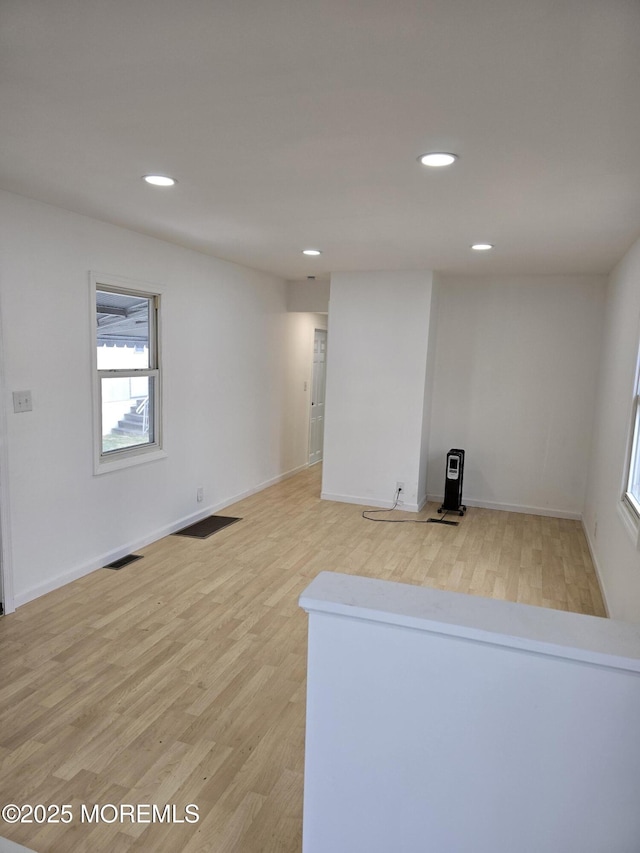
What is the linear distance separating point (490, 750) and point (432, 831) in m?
0.28

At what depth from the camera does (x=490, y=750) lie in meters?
1.21

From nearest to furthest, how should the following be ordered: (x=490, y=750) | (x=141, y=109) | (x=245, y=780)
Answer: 1. (x=490, y=750)
2. (x=141, y=109)
3. (x=245, y=780)

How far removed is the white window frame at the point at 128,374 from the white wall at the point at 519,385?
3.04 m

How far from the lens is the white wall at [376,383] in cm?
558

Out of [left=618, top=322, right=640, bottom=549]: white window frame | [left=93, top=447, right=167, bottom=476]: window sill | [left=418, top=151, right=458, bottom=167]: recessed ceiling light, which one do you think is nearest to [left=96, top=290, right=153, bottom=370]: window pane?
[left=93, top=447, right=167, bottom=476]: window sill

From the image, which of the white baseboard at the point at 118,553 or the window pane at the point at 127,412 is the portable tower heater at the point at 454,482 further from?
the window pane at the point at 127,412

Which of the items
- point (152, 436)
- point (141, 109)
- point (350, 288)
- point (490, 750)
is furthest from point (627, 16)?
point (350, 288)

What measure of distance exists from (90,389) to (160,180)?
63.3 inches

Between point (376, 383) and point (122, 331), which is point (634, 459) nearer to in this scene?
point (376, 383)

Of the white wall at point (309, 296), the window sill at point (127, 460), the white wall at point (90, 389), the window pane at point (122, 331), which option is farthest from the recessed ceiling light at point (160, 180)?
the white wall at point (309, 296)

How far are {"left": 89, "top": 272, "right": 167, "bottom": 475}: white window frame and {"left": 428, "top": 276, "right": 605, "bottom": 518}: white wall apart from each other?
9.98 ft

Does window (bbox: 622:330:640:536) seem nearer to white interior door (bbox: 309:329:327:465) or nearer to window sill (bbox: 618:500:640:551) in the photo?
window sill (bbox: 618:500:640:551)

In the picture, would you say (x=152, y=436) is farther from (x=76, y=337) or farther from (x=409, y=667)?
(x=409, y=667)

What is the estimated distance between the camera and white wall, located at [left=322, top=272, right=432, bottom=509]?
18.3ft
